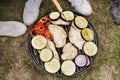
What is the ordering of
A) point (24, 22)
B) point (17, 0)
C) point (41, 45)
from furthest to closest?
1. point (17, 0)
2. point (24, 22)
3. point (41, 45)

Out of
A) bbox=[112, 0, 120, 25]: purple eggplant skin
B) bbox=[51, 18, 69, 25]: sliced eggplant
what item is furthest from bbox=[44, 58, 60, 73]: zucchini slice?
bbox=[112, 0, 120, 25]: purple eggplant skin

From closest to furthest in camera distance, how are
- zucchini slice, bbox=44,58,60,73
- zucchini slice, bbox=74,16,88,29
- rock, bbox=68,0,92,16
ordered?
zucchini slice, bbox=44,58,60,73 → zucchini slice, bbox=74,16,88,29 → rock, bbox=68,0,92,16

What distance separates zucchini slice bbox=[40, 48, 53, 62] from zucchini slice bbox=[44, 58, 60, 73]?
5 centimetres

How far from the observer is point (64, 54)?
3400 millimetres

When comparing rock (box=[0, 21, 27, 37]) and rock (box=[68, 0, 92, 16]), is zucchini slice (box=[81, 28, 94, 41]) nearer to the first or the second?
rock (box=[68, 0, 92, 16])

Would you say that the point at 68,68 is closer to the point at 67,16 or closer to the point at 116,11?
the point at 67,16

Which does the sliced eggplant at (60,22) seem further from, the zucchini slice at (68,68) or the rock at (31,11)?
the zucchini slice at (68,68)

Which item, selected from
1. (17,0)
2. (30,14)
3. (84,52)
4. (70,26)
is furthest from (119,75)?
(17,0)

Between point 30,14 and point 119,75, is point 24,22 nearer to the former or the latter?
point 30,14

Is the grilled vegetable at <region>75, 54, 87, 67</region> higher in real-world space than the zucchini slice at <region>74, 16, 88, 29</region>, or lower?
lower

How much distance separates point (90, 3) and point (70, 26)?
683 mm

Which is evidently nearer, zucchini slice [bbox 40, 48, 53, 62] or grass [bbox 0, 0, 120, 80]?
zucchini slice [bbox 40, 48, 53, 62]

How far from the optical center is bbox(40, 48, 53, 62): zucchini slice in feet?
10.9

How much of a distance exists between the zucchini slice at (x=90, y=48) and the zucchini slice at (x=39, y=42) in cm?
48
